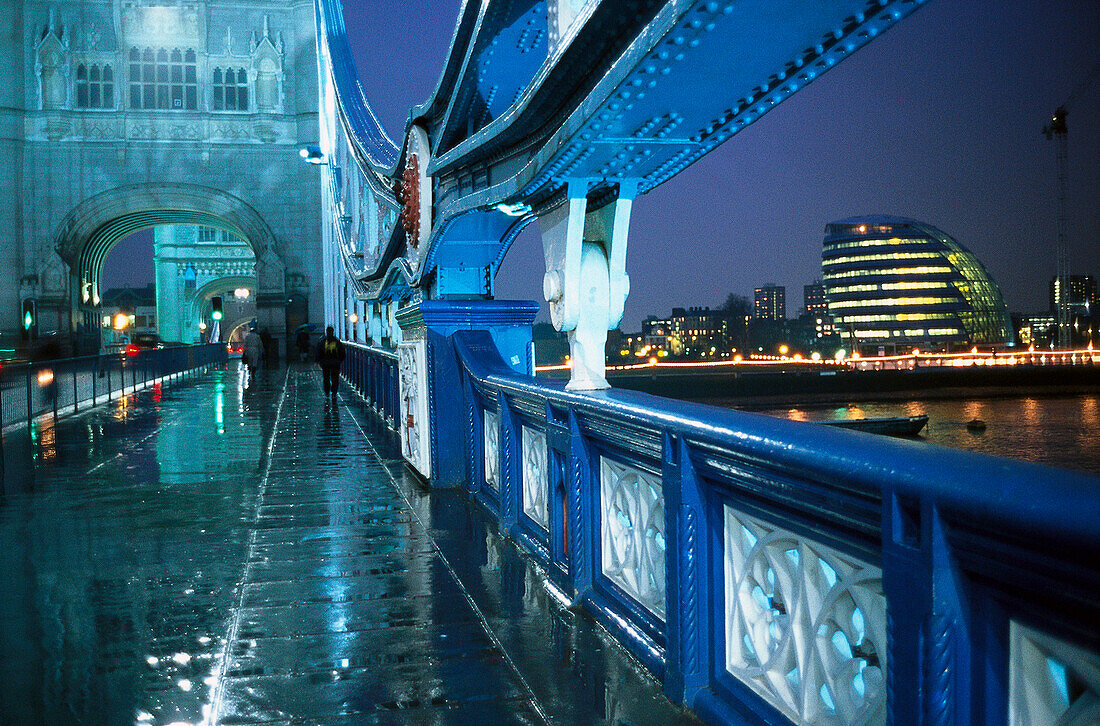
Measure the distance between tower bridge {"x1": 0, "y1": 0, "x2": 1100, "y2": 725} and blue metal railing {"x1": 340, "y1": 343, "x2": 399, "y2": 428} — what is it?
7.73 ft

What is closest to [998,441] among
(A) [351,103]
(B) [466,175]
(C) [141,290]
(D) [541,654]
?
(A) [351,103]

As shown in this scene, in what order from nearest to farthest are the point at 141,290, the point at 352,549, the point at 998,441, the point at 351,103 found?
the point at 352,549 < the point at 351,103 < the point at 998,441 < the point at 141,290

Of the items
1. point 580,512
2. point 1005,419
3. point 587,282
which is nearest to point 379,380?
point 587,282

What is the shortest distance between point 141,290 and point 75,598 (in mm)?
121022

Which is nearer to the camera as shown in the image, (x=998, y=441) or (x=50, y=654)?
(x=50, y=654)

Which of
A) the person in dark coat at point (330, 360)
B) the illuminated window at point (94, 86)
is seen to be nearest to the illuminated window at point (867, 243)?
the illuminated window at point (94, 86)

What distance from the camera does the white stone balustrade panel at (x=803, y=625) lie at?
6.33ft

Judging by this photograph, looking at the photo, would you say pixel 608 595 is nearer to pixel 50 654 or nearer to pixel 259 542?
pixel 50 654

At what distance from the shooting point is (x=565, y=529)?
408 cm

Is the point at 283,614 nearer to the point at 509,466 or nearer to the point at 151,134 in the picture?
the point at 509,466

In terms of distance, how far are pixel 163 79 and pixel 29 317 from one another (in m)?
11.1

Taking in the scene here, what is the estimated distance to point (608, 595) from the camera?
11.6 feet

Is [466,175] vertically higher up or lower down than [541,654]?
higher up

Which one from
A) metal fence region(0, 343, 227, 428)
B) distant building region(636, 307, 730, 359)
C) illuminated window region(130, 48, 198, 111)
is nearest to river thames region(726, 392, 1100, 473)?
metal fence region(0, 343, 227, 428)
